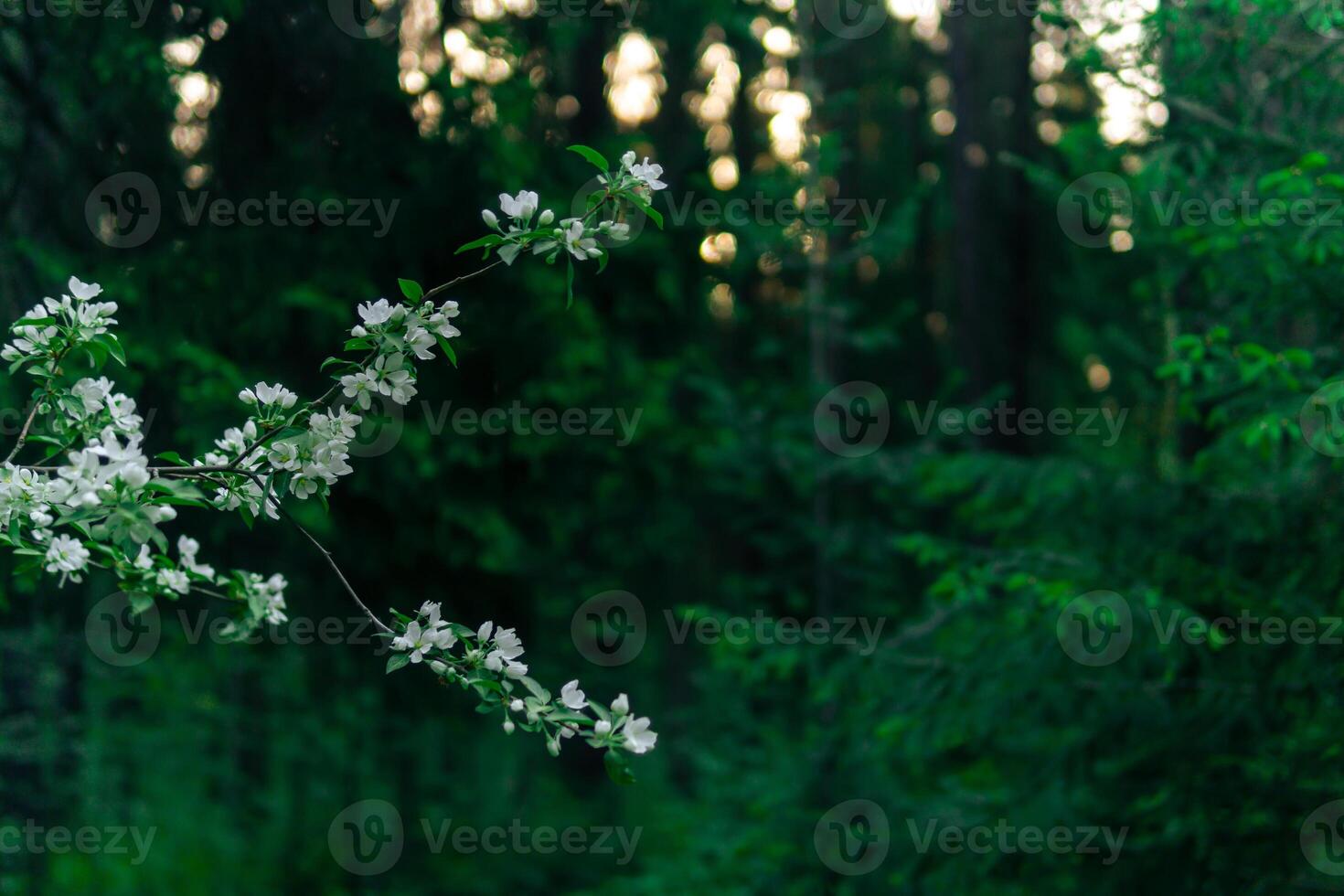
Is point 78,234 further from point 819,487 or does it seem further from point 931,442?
point 931,442

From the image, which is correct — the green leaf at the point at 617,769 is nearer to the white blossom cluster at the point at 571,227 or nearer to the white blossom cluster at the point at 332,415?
the white blossom cluster at the point at 332,415

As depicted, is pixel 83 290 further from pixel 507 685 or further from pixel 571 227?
pixel 507 685

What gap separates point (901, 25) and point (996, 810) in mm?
11350

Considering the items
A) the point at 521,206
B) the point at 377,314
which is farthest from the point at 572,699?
the point at 521,206

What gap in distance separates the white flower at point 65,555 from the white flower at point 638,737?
3.76 feet

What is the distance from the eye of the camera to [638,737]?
2.02m

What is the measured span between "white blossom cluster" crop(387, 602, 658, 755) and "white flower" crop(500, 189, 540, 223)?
2.71 ft

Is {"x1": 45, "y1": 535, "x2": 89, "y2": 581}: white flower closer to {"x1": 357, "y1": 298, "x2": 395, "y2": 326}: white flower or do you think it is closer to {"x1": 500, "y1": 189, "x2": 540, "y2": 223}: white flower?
{"x1": 357, "y1": 298, "x2": 395, "y2": 326}: white flower

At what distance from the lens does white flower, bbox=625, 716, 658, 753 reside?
78.7 inches

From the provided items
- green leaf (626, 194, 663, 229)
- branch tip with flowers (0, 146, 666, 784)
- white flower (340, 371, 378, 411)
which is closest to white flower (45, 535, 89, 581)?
branch tip with flowers (0, 146, 666, 784)

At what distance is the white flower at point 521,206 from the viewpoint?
2.06 m

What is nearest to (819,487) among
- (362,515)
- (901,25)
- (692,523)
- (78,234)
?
(692,523)

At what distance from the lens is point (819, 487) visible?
5836mm

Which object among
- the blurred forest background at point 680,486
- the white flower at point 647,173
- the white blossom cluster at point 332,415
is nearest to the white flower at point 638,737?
the white blossom cluster at point 332,415
